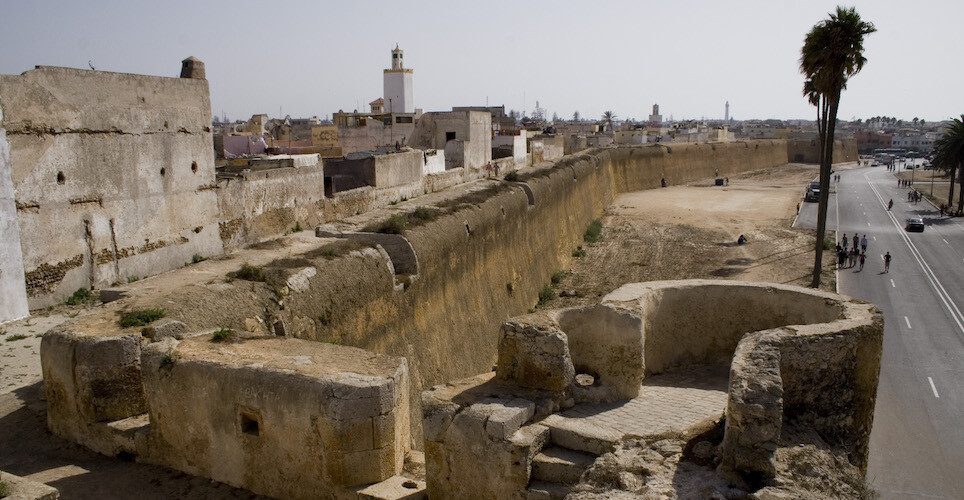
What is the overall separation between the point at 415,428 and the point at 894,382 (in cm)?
984

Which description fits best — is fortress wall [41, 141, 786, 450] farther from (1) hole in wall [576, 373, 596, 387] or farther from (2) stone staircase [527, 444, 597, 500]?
(2) stone staircase [527, 444, 597, 500]

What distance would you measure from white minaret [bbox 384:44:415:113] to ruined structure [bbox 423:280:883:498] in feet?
114

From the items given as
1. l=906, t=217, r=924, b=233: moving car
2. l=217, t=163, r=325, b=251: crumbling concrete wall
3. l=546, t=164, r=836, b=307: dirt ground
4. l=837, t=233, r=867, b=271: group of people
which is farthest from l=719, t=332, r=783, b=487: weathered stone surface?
l=906, t=217, r=924, b=233: moving car

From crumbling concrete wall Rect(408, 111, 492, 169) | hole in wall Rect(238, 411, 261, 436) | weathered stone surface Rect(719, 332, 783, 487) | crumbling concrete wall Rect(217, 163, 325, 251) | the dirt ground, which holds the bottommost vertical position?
the dirt ground

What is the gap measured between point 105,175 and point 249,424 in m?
7.31

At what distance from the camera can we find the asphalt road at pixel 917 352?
10648 mm

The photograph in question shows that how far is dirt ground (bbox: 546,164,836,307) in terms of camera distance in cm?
2281

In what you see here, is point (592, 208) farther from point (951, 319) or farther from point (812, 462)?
point (812, 462)

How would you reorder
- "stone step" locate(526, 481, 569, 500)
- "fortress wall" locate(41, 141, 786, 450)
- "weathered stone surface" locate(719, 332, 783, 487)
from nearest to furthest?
1. "weathered stone surface" locate(719, 332, 783, 487)
2. "stone step" locate(526, 481, 569, 500)
3. "fortress wall" locate(41, 141, 786, 450)

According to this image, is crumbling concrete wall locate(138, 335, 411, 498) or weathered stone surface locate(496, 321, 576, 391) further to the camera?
weathered stone surface locate(496, 321, 576, 391)

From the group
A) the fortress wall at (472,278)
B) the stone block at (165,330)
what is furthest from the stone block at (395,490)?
the fortress wall at (472,278)

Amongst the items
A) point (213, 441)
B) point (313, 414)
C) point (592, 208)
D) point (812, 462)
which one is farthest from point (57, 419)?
point (592, 208)

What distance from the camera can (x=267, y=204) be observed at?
15523 mm

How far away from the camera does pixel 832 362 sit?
6.88 m
